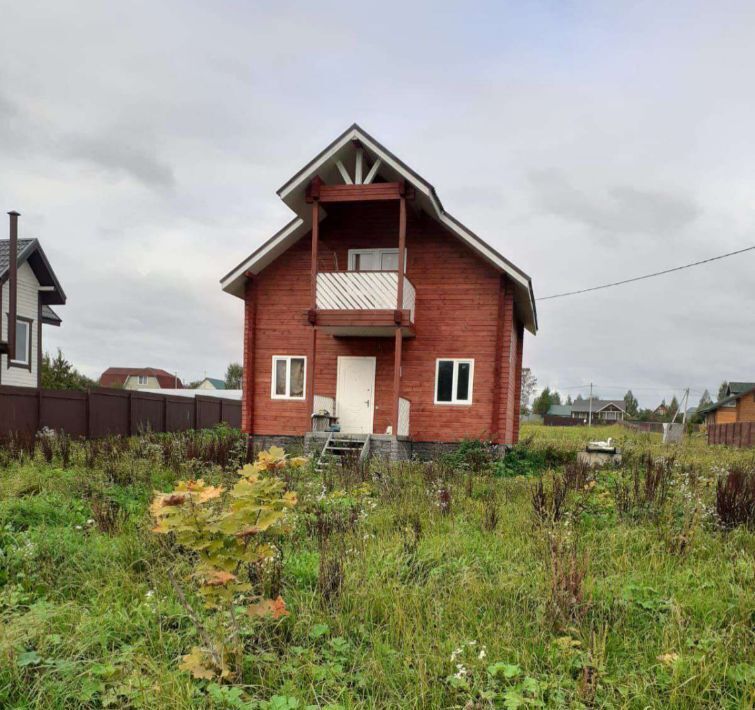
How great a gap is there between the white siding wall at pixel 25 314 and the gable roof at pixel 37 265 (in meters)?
0.24

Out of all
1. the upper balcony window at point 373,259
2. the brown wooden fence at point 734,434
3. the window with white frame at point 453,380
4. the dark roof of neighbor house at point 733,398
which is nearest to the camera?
the window with white frame at point 453,380

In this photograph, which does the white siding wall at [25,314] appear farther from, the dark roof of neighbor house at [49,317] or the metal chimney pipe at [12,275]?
the metal chimney pipe at [12,275]

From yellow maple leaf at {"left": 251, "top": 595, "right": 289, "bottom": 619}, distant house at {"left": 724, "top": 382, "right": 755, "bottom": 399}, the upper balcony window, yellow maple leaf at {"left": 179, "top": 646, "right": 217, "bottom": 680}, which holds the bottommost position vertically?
yellow maple leaf at {"left": 179, "top": 646, "right": 217, "bottom": 680}

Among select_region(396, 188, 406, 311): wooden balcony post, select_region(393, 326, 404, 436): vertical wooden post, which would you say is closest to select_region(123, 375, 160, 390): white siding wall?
select_region(393, 326, 404, 436): vertical wooden post

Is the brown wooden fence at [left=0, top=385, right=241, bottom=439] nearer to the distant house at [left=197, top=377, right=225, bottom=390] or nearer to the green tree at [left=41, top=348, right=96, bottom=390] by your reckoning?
the green tree at [left=41, top=348, right=96, bottom=390]

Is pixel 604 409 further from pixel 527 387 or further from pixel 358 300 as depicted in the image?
pixel 358 300

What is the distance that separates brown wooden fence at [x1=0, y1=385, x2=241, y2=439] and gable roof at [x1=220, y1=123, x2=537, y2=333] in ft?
19.3

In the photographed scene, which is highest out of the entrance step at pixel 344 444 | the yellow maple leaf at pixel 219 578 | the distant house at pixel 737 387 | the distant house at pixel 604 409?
the distant house at pixel 737 387

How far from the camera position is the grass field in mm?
2875

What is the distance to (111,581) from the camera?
13.7 feet

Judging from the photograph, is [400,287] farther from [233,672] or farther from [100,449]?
[233,672]

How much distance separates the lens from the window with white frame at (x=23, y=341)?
1868cm

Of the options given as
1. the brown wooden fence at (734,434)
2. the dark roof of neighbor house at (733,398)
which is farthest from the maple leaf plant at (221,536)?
the dark roof of neighbor house at (733,398)

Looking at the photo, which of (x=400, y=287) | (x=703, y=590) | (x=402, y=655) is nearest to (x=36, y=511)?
(x=402, y=655)
